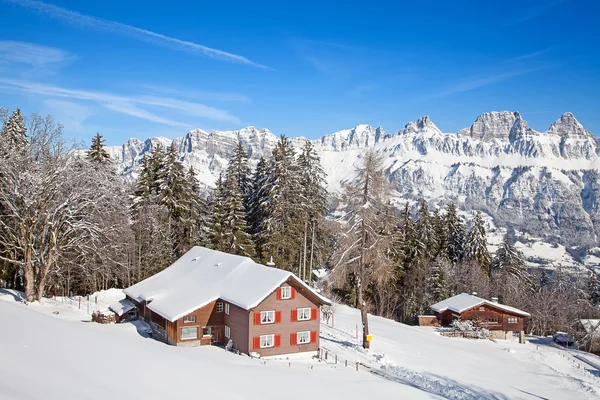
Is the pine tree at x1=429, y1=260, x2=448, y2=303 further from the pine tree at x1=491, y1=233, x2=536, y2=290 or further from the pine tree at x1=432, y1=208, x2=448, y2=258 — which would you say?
the pine tree at x1=491, y1=233, x2=536, y2=290

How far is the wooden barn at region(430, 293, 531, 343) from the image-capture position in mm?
52094

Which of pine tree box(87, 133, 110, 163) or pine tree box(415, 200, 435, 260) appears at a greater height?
pine tree box(87, 133, 110, 163)

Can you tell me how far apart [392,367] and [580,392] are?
13335 millimetres

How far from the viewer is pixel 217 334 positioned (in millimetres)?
31578

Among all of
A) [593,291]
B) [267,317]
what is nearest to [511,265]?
[593,291]

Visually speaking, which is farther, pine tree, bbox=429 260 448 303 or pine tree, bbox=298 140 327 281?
pine tree, bbox=429 260 448 303

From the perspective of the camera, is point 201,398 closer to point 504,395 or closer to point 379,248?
point 379,248

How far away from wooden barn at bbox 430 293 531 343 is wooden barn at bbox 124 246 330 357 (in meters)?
27.2

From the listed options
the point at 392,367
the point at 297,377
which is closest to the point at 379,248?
the point at 392,367

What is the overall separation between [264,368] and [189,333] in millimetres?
8475

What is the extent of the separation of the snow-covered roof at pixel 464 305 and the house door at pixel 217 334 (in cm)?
3126

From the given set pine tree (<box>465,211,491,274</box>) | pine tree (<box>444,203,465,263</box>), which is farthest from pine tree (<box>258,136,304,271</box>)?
pine tree (<box>465,211,491,274</box>)

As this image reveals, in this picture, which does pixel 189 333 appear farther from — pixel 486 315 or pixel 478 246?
pixel 478 246

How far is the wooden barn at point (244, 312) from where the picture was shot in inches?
1161
